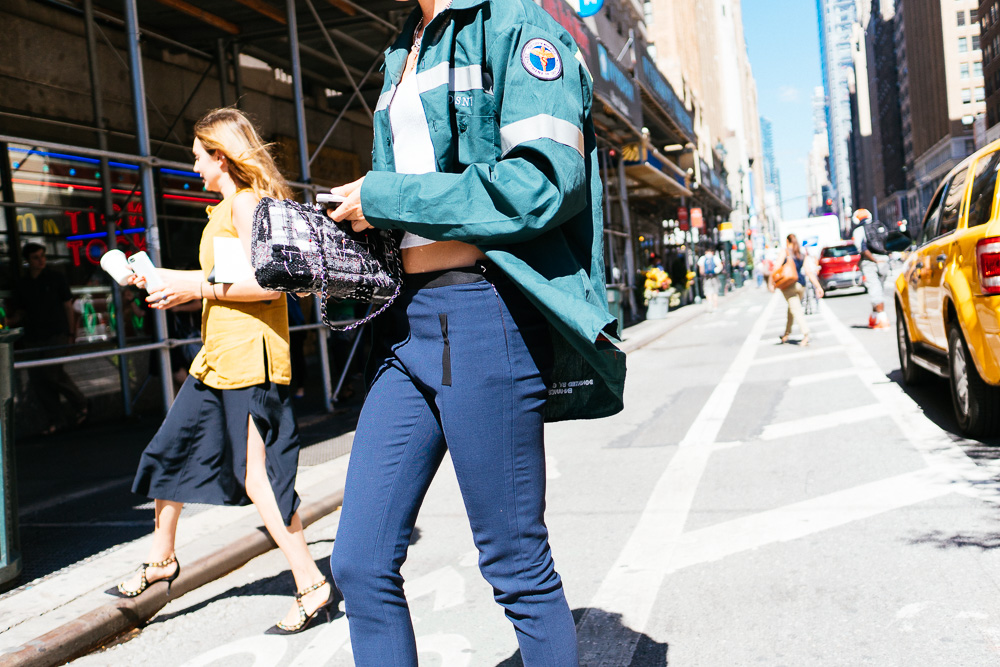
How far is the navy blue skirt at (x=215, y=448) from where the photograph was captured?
362cm

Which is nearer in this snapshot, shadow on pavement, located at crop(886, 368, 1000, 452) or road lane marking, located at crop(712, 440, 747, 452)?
shadow on pavement, located at crop(886, 368, 1000, 452)

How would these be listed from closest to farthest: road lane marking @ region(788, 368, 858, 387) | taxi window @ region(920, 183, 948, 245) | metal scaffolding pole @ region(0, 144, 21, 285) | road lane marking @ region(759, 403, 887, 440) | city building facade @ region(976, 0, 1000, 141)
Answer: road lane marking @ region(759, 403, 887, 440)
taxi window @ region(920, 183, 948, 245)
metal scaffolding pole @ region(0, 144, 21, 285)
road lane marking @ region(788, 368, 858, 387)
city building facade @ region(976, 0, 1000, 141)

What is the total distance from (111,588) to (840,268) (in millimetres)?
28376

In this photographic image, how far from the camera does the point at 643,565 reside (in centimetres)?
410

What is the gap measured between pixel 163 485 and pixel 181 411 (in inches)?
11.7

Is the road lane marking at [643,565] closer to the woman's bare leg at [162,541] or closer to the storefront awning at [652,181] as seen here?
the woman's bare leg at [162,541]

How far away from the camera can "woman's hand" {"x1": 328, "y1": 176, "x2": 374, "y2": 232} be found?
1896 mm

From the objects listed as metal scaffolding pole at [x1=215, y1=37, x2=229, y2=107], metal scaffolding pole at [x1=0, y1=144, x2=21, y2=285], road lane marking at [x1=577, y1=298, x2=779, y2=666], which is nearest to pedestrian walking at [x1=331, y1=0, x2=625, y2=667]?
road lane marking at [x1=577, y1=298, x2=779, y2=666]

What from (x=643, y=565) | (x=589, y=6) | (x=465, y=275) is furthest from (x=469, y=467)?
(x=589, y=6)

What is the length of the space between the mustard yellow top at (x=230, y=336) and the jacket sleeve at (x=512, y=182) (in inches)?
73.3

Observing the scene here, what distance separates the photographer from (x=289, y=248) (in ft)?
6.26

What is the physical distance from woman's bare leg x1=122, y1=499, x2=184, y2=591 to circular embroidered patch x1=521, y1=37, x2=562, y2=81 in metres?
2.59

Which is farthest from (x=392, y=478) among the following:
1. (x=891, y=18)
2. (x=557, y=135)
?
(x=891, y=18)

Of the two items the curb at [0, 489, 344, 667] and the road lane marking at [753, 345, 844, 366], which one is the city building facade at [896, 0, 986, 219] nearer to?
the road lane marking at [753, 345, 844, 366]
